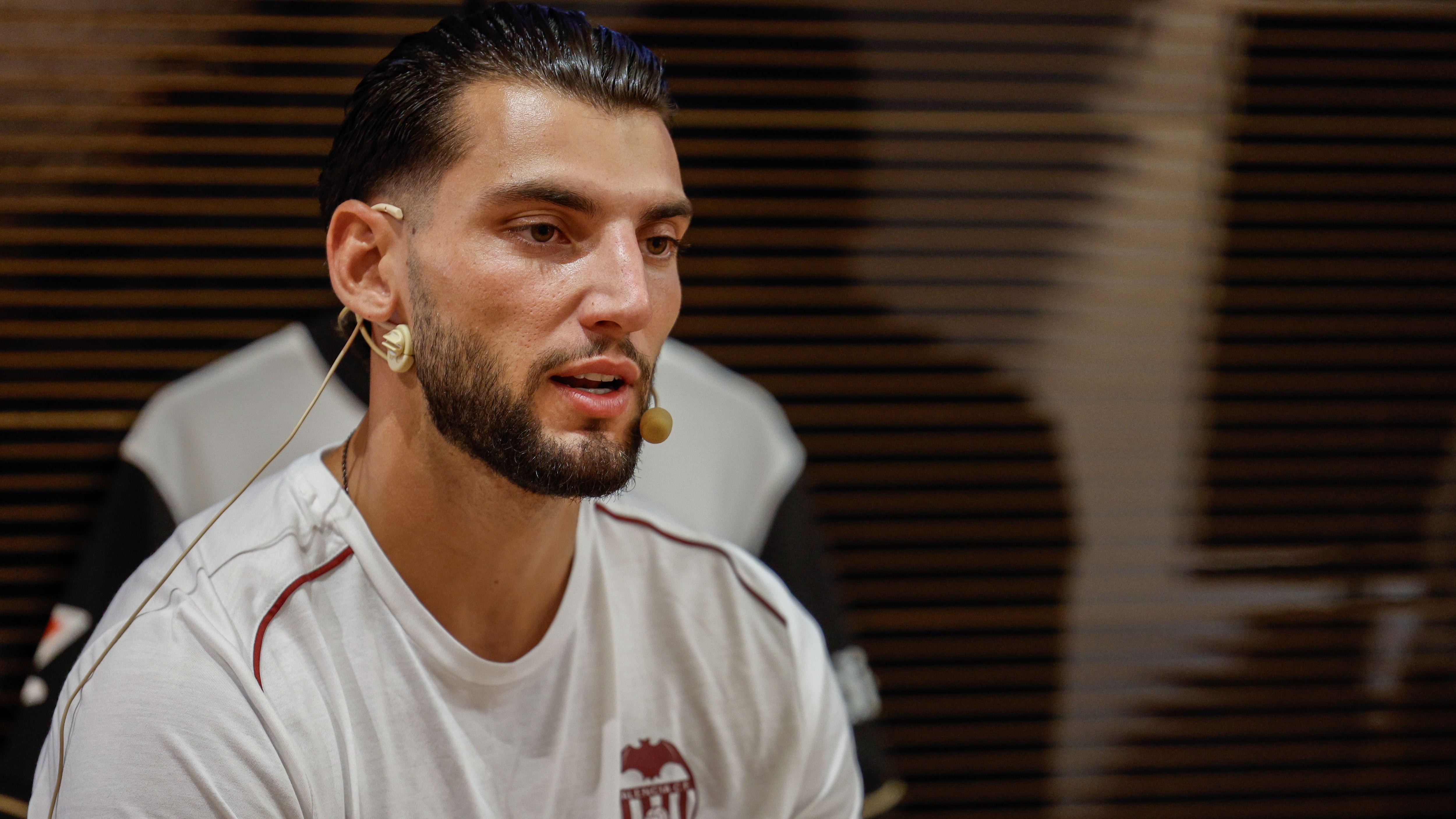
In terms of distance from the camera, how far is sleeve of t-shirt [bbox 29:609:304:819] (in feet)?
4.14

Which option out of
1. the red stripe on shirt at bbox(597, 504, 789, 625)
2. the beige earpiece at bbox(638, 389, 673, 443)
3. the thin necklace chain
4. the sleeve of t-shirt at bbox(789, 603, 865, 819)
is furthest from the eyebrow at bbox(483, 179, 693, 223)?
the sleeve of t-shirt at bbox(789, 603, 865, 819)

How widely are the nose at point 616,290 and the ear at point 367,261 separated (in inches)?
9.8

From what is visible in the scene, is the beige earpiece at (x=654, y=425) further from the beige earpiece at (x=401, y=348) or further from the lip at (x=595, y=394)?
the beige earpiece at (x=401, y=348)

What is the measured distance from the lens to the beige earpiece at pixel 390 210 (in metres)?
1.46

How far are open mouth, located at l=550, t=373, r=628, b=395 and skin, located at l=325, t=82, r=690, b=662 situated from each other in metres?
0.01

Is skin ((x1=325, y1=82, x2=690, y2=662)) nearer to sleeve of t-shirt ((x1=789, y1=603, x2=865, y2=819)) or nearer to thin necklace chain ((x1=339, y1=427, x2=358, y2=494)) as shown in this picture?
thin necklace chain ((x1=339, y1=427, x2=358, y2=494))

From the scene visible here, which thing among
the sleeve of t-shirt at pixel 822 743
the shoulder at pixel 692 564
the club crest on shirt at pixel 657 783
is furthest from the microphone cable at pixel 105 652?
the sleeve of t-shirt at pixel 822 743

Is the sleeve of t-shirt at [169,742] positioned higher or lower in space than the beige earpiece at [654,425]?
lower

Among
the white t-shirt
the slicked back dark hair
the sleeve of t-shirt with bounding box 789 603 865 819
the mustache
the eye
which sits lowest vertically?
the sleeve of t-shirt with bounding box 789 603 865 819

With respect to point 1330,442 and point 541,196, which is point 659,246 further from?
point 1330,442

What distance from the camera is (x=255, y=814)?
129 centimetres

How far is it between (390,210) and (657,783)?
33.2 inches

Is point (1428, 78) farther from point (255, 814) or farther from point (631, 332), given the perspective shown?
point (255, 814)

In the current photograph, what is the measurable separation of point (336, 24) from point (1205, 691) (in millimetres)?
2391
